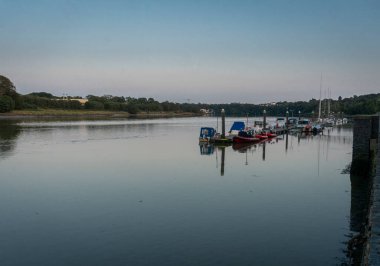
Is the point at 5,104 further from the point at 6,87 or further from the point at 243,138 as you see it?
the point at 243,138

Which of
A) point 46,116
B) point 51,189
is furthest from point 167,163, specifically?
point 46,116

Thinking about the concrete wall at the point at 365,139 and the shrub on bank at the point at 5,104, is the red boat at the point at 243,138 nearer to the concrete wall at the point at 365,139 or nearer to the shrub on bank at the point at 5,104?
the concrete wall at the point at 365,139

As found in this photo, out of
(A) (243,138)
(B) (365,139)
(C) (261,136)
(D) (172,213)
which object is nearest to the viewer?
(D) (172,213)

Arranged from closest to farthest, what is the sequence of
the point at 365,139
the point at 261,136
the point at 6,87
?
the point at 365,139 → the point at 261,136 → the point at 6,87

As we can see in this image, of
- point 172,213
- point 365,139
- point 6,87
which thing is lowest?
point 172,213

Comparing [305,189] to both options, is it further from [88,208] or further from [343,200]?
[88,208]

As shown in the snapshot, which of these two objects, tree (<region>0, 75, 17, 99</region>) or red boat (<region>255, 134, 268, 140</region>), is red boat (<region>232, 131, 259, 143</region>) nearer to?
red boat (<region>255, 134, 268, 140</region>)

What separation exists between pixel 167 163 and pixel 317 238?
64.9 ft

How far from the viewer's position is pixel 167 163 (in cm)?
3216

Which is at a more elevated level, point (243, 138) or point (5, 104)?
point (5, 104)

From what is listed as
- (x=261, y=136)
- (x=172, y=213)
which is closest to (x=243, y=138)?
(x=261, y=136)

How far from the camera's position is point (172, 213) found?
54.1ft

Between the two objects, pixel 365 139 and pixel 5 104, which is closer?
pixel 365 139

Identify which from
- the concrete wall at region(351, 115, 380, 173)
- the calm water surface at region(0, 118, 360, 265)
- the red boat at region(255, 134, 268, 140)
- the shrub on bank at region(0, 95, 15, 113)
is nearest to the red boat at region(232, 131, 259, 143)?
the red boat at region(255, 134, 268, 140)
